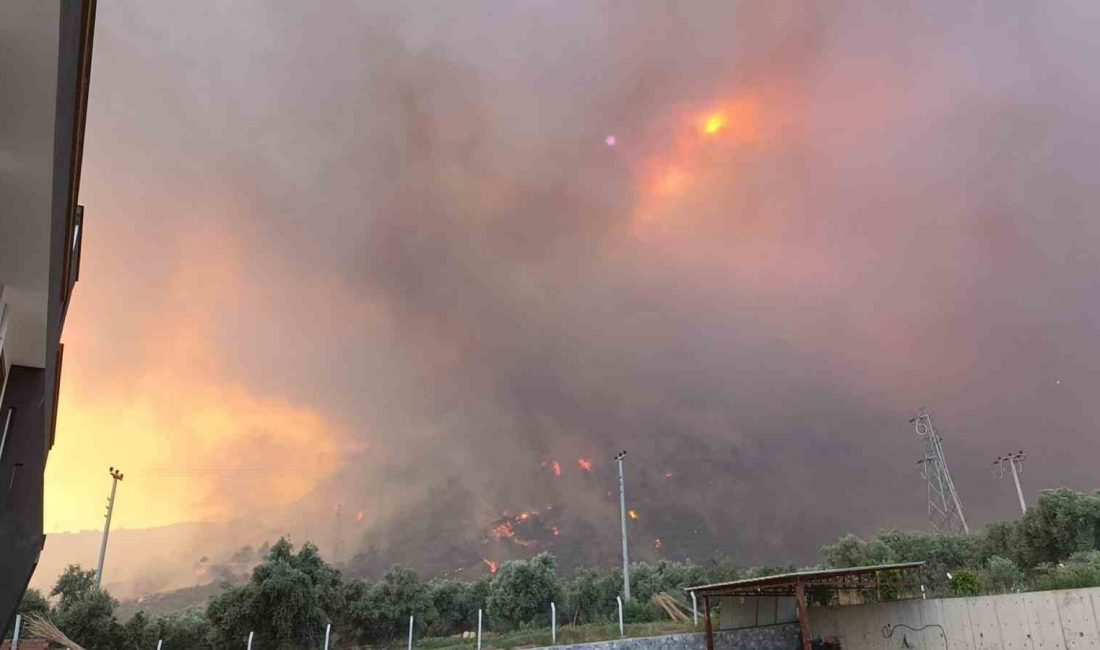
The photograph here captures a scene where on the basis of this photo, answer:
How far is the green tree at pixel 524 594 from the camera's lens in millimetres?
29812

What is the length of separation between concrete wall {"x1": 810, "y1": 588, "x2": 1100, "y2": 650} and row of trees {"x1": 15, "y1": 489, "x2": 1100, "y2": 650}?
1060 mm

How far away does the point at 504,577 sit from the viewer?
31062 millimetres

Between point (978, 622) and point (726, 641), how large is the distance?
7706 millimetres

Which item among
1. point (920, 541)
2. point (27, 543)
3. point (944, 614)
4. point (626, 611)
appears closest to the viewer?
point (27, 543)

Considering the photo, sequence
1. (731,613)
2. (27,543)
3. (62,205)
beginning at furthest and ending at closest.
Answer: (731,613)
(27,543)
(62,205)

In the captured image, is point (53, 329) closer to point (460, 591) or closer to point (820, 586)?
point (820, 586)

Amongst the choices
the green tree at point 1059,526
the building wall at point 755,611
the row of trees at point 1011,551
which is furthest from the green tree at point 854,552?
the building wall at point 755,611

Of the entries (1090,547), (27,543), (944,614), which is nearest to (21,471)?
(27,543)

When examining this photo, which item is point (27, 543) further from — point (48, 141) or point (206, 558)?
point (206, 558)

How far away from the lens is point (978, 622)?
16.6 meters

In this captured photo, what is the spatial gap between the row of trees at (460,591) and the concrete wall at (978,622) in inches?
41.7

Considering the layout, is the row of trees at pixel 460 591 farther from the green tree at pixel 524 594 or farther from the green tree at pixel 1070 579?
the green tree at pixel 1070 579

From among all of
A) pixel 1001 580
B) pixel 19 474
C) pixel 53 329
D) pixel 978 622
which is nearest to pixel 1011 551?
pixel 1001 580

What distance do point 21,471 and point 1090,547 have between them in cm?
3746
